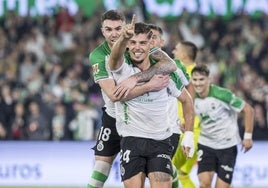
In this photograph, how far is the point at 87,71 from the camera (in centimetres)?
2188

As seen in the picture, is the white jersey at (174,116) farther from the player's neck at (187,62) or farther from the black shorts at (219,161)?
the black shorts at (219,161)

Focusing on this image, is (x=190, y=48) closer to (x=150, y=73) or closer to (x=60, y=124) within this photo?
(x=150, y=73)

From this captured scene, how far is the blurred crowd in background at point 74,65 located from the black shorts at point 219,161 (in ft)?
18.2

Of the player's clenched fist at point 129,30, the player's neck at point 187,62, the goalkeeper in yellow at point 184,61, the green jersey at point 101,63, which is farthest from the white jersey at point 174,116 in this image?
the player's clenched fist at point 129,30

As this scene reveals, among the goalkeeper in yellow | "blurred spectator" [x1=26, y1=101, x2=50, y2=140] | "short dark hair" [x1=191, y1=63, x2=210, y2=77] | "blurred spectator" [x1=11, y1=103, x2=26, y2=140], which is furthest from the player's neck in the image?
"blurred spectator" [x1=11, y1=103, x2=26, y2=140]

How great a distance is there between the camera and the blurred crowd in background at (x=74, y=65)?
19.8 metres

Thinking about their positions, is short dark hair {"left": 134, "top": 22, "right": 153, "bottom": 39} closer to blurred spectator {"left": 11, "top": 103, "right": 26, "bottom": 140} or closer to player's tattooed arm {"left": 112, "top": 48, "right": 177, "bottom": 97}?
player's tattooed arm {"left": 112, "top": 48, "right": 177, "bottom": 97}

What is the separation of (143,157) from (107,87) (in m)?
0.80

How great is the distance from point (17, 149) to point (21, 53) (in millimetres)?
4046

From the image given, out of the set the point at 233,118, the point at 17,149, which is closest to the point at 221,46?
the point at 17,149

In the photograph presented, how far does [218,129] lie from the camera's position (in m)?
14.0

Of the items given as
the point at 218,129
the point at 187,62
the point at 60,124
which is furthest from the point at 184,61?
the point at 60,124

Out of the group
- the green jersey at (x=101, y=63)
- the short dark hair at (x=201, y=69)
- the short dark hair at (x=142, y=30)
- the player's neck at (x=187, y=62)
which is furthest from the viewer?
the player's neck at (x=187, y=62)

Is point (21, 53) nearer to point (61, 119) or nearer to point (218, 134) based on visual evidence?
point (61, 119)
